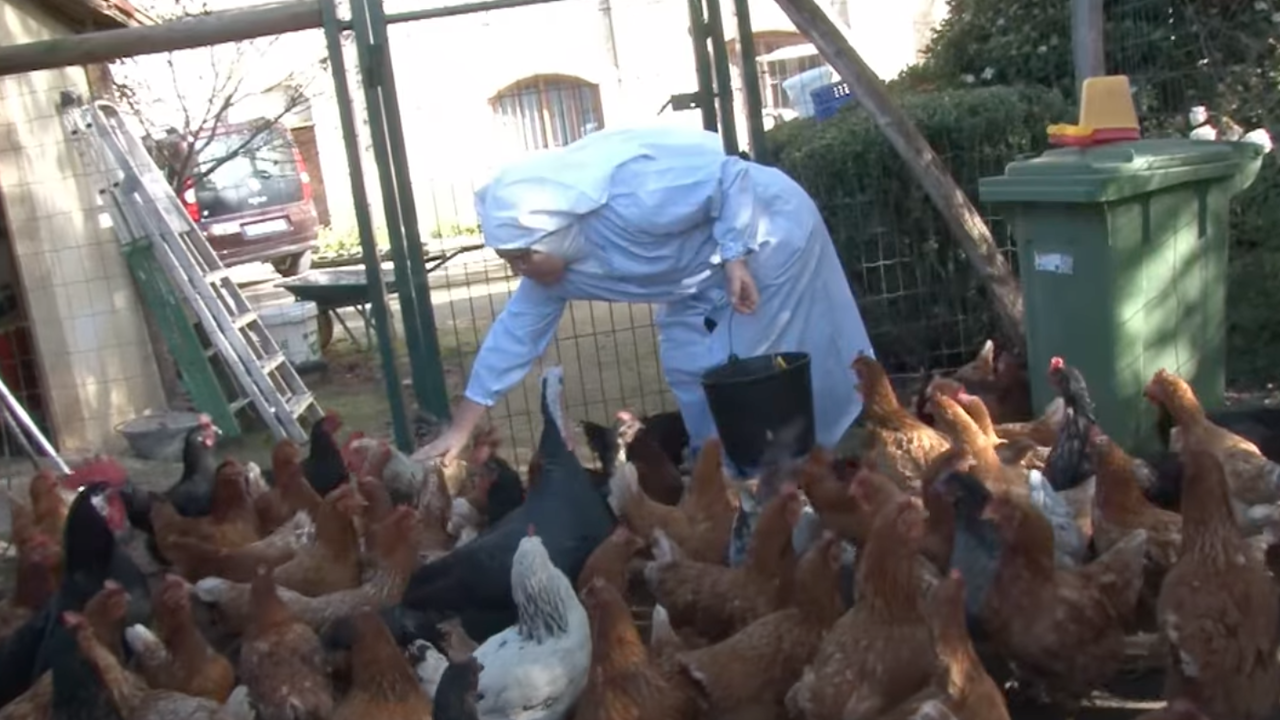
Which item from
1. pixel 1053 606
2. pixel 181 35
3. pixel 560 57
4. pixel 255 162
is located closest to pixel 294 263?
pixel 255 162

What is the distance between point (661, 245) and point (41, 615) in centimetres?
257

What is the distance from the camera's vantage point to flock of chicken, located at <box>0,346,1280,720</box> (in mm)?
3861

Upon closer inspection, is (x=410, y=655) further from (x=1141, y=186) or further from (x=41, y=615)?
(x=1141, y=186)

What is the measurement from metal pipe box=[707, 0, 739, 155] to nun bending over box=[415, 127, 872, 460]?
1071 mm

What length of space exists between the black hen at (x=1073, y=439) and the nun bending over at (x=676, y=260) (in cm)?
97

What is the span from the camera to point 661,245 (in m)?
5.47

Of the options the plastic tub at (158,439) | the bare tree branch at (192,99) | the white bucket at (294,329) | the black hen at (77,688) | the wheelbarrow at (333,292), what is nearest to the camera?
the black hen at (77,688)

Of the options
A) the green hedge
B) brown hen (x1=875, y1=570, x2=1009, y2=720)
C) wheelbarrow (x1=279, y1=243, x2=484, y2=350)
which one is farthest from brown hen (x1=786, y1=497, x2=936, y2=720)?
wheelbarrow (x1=279, y1=243, x2=484, y2=350)

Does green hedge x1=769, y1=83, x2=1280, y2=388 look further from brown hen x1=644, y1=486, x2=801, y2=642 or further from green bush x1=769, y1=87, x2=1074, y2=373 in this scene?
brown hen x1=644, y1=486, x2=801, y2=642

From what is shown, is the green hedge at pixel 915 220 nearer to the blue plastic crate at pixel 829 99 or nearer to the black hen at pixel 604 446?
the blue plastic crate at pixel 829 99

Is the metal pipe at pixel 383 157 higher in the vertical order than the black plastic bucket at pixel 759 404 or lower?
higher

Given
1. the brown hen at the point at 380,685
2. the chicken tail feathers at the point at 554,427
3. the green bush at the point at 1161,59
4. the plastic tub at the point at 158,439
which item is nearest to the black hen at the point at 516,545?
the chicken tail feathers at the point at 554,427

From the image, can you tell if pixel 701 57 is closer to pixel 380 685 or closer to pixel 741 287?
pixel 741 287

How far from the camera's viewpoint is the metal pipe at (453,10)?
6.08 meters
